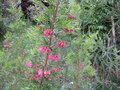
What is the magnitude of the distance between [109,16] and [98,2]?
0.23 m

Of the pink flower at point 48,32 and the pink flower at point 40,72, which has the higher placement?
the pink flower at point 48,32

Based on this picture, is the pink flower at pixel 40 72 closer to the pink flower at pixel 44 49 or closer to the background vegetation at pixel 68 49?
the background vegetation at pixel 68 49

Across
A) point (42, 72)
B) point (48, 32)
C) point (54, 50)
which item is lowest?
point (42, 72)

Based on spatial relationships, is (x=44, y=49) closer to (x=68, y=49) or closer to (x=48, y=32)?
(x=48, y=32)

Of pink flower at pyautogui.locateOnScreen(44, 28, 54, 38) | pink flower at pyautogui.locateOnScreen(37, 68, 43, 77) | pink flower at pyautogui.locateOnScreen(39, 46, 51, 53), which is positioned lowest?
pink flower at pyautogui.locateOnScreen(37, 68, 43, 77)

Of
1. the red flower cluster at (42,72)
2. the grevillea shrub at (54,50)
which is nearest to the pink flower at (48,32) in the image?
the grevillea shrub at (54,50)

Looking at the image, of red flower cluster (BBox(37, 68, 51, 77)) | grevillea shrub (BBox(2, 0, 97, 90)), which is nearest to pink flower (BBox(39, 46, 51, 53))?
grevillea shrub (BBox(2, 0, 97, 90))

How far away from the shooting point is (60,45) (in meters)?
2.41

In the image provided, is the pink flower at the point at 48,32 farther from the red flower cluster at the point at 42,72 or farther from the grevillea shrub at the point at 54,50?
the red flower cluster at the point at 42,72

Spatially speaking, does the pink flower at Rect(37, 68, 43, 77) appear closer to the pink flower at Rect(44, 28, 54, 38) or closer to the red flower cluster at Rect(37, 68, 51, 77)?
the red flower cluster at Rect(37, 68, 51, 77)

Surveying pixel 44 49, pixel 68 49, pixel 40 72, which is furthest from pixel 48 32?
pixel 68 49

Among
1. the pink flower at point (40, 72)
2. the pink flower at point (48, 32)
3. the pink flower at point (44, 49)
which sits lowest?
the pink flower at point (40, 72)

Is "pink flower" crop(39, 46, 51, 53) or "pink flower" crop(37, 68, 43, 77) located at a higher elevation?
"pink flower" crop(39, 46, 51, 53)

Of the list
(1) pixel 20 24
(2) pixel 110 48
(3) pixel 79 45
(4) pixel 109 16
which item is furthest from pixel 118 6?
(3) pixel 79 45
